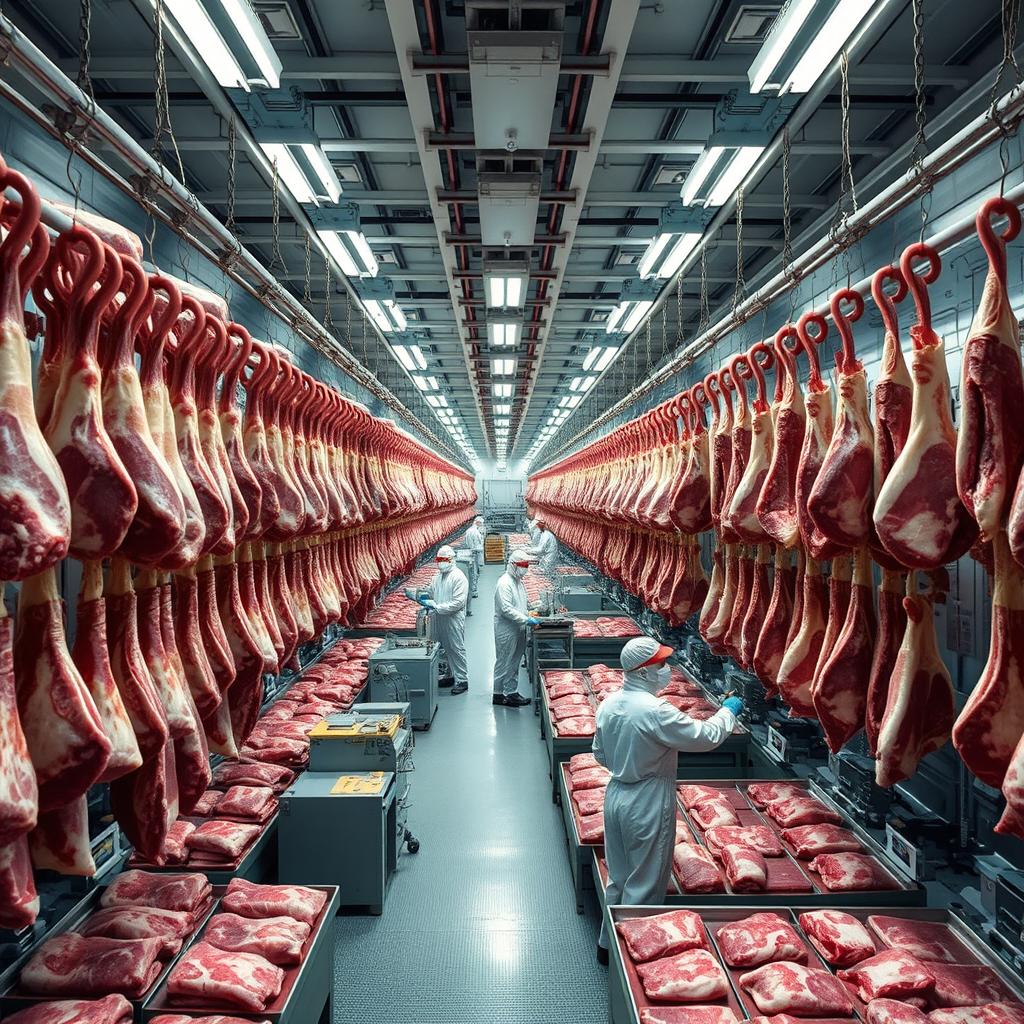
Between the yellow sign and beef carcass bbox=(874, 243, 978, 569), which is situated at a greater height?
beef carcass bbox=(874, 243, 978, 569)

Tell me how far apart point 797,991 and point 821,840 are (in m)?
1.41

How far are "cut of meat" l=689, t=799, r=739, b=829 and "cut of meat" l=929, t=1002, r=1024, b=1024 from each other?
1.92 m

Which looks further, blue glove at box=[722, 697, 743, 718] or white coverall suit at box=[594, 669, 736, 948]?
blue glove at box=[722, 697, 743, 718]

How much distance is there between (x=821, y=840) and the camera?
13.9ft

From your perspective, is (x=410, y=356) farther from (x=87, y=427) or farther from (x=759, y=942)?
(x=87, y=427)

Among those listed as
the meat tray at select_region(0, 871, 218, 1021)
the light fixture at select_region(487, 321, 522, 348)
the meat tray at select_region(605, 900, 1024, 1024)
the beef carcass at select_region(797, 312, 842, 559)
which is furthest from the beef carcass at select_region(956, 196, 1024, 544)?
the light fixture at select_region(487, 321, 522, 348)

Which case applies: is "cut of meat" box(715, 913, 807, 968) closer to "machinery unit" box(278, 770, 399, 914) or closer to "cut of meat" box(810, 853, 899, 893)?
"cut of meat" box(810, 853, 899, 893)

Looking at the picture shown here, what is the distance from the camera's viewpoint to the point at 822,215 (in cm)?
635

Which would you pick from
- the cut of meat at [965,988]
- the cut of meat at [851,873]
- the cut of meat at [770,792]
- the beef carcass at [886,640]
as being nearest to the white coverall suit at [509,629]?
the cut of meat at [770,792]

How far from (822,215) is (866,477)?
4696 millimetres

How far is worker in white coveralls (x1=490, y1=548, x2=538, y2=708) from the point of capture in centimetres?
1005

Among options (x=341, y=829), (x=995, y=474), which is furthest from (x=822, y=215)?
(x=341, y=829)

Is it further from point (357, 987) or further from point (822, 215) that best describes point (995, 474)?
point (822, 215)

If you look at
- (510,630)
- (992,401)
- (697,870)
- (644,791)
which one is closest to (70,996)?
(644,791)
